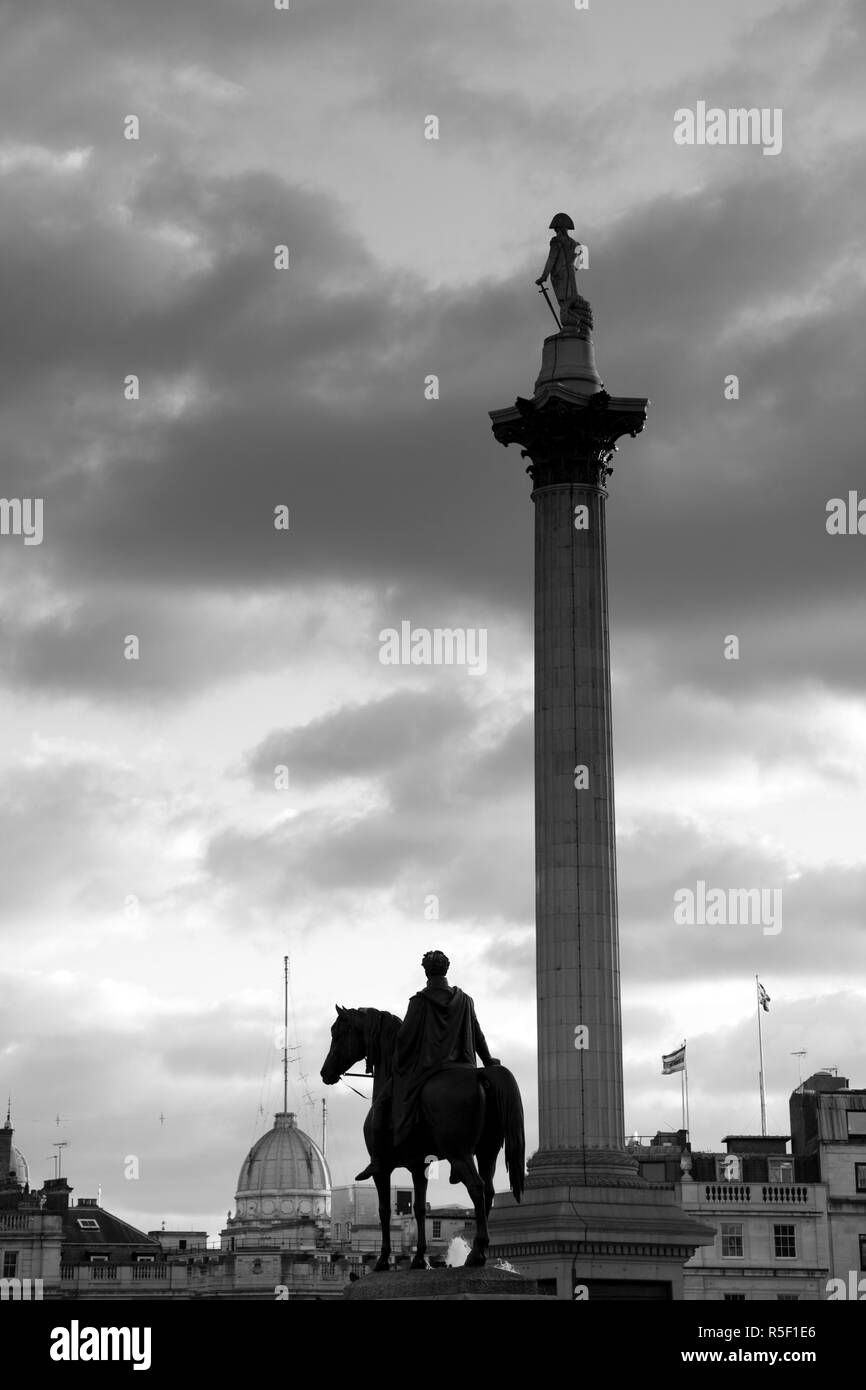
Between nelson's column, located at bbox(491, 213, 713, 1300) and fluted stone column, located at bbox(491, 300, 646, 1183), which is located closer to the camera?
nelson's column, located at bbox(491, 213, 713, 1300)

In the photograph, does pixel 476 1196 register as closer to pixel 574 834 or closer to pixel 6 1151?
pixel 574 834

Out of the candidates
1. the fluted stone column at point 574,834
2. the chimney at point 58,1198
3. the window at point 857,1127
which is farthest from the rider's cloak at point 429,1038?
the chimney at point 58,1198

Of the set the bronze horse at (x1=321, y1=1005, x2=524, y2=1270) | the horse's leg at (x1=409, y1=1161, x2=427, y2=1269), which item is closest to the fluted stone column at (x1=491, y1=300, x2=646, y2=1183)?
the horse's leg at (x1=409, y1=1161, x2=427, y2=1269)

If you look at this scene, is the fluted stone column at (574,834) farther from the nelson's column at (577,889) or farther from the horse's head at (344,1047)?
the horse's head at (344,1047)

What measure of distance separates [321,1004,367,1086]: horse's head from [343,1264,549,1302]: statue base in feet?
9.91

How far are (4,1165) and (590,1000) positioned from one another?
7916 cm

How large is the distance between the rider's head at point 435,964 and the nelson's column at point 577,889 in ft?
125

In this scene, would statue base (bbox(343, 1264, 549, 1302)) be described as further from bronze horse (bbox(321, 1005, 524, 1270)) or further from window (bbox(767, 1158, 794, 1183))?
window (bbox(767, 1158, 794, 1183))

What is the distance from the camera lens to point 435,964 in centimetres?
3378

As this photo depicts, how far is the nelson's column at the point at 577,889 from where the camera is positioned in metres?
71.2

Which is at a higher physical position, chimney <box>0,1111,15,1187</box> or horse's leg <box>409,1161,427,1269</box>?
chimney <box>0,1111,15,1187</box>

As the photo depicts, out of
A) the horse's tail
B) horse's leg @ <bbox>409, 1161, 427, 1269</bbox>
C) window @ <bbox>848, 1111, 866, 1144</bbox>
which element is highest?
window @ <bbox>848, 1111, 866, 1144</bbox>

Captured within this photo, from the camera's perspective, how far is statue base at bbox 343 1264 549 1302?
31531 mm
